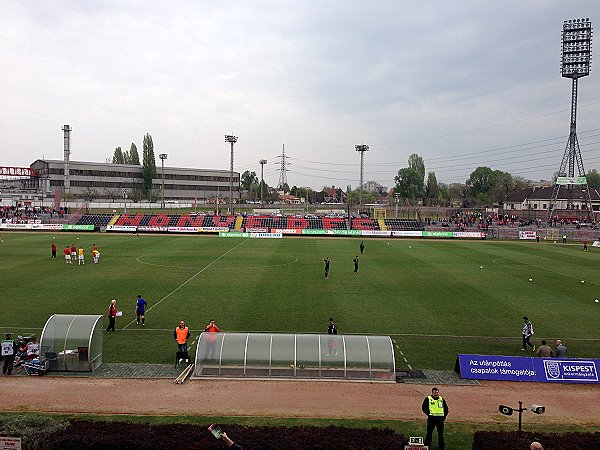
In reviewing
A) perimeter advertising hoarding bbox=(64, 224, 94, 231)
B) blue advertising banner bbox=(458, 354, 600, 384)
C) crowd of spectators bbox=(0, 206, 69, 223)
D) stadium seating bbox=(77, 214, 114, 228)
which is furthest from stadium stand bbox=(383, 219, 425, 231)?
blue advertising banner bbox=(458, 354, 600, 384)

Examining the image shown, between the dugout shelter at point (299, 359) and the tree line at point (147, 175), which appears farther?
the tree line at point (147, 175)

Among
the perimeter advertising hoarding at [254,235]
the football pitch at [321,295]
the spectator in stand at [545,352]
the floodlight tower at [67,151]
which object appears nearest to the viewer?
the spectator in stand at [545,352]

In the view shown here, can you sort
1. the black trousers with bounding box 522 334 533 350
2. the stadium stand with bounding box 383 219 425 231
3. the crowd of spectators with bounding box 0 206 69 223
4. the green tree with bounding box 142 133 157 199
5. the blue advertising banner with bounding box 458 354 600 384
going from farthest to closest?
the green tree with bounding box 142 133 157 199
the stadium stand with bounding box 383 219 425 231
the crowd of spectators with bounding box 0 206 69 223
the black trousers with bounding box 522 334 533 350
the blue advertising banner with bounding box 458 354 600 384

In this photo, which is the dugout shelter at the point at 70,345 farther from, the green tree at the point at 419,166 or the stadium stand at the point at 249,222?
the green tree at the point at 419,166

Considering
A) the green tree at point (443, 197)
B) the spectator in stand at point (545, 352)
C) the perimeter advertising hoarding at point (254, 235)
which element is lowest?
the spectator in stand at point (545, 352)

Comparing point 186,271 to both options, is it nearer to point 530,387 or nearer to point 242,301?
point 242,301

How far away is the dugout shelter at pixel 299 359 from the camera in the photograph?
16.2 metres

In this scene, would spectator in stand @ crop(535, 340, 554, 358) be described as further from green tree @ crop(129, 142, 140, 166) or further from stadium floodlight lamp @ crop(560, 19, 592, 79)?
green tree @ crop(129, 142, 140, 166)

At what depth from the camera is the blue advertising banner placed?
16.7m

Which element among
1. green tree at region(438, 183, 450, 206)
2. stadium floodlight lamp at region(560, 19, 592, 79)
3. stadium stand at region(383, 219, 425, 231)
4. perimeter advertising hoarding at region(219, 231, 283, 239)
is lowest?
perimeter advertising hoarding at region(219, 231, 283, 239)

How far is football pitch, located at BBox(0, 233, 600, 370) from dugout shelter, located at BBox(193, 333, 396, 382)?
2.17m

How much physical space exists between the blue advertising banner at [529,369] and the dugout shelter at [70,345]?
12518 mm

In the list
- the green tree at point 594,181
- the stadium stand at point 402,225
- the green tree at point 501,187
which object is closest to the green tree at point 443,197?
the green tree at point 501,187

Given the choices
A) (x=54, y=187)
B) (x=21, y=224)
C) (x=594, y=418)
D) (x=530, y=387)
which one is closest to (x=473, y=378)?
(x=530, y=387)
